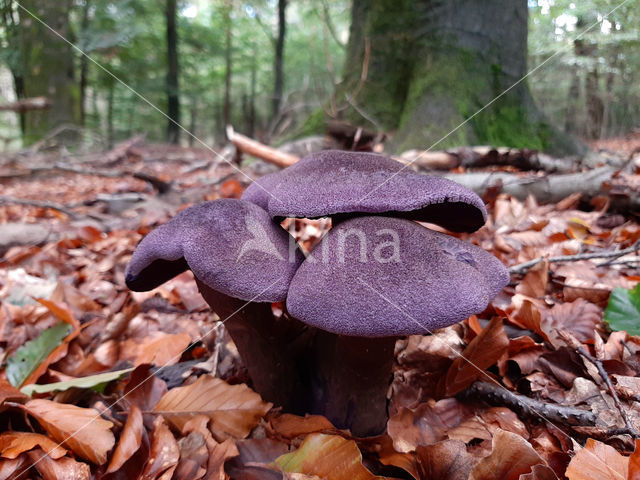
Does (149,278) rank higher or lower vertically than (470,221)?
lower

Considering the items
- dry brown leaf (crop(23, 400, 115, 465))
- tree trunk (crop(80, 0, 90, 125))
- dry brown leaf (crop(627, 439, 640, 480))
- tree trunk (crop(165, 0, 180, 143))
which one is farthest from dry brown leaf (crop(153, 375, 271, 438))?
tree trunk (crop(165, 0, 180, 143))

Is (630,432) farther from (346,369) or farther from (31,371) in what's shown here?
(31,371)

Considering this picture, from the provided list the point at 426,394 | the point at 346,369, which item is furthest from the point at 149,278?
the point at 426,394

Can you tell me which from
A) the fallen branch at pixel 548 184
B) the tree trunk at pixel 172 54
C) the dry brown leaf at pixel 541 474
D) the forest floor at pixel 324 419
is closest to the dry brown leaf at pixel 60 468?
the forest floor at pixel 324 419

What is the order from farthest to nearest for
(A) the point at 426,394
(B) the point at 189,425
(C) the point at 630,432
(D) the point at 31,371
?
(D) the point at 31,371
(A) the point at 426,394
(B) the point at 189,425
(C) the point at 630,432

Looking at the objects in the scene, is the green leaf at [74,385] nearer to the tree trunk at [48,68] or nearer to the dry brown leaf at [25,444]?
the dry brown leaf at [25,444]

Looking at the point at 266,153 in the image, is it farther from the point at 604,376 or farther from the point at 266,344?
the point at 604,376

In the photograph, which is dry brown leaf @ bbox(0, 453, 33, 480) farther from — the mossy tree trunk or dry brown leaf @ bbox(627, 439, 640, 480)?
the mossy tree trunk
